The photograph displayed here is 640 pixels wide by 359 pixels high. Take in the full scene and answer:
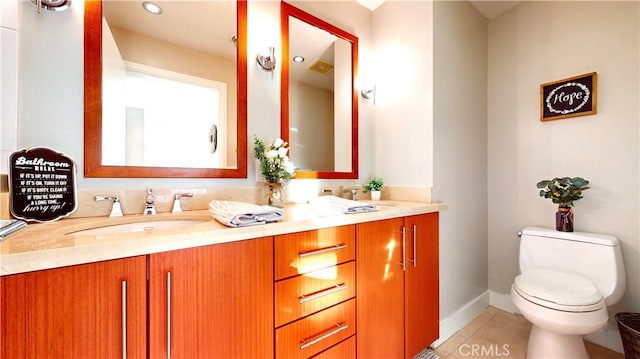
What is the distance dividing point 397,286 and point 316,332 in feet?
1.81

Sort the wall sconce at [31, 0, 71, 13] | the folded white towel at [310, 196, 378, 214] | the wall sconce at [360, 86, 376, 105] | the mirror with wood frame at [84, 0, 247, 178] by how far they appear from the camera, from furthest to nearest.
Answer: the wall sconce at [360, 86, 376, 105]
the folded white towel at [310, 196, 378, 214]
the mirror with wood frame at [84, 0, 247, 178]
the wall sconce at [31, 0, 71, 13]

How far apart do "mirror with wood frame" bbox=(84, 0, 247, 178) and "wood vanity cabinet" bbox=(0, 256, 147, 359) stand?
638 mm

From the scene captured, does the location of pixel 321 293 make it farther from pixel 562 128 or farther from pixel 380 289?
pixel 562 128

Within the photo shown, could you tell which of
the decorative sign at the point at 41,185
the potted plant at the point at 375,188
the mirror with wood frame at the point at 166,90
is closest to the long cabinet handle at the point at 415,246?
the potted plant at the point at 375,188

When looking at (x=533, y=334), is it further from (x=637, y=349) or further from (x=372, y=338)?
(x=372, y=338)

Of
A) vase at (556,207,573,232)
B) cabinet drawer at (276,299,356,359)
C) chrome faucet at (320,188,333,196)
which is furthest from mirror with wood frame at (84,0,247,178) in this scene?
vase at (556,207,573,232)

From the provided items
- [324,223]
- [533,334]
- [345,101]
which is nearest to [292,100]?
[345,101]

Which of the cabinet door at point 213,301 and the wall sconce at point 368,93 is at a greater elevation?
the wall sconce at point 368,93

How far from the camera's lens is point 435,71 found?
65.1 inches

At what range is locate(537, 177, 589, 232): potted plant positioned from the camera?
63.5 inches

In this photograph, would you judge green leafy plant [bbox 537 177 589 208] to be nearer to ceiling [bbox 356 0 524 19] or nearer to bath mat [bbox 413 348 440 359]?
bath mat [bbox 413 348 440 359]

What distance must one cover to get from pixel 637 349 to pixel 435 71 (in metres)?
1.85

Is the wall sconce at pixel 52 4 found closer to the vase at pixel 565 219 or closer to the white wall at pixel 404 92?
the white wall at pixel 404 92

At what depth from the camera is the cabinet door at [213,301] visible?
69 centimetres
